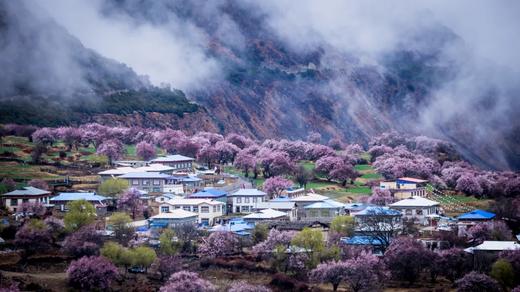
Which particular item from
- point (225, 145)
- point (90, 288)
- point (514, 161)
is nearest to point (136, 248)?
point (90, 288)

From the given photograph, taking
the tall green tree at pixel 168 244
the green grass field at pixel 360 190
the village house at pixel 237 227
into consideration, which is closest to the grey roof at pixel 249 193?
the village house at pixel 237 227

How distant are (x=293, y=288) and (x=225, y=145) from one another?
4598 centimetres

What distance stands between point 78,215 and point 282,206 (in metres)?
16.3

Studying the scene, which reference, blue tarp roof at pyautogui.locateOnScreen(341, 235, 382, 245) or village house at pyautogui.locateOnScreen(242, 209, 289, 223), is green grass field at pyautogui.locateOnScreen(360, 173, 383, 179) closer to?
village house at pyautogui.locateOnScreen(242, 209, 289, 223)

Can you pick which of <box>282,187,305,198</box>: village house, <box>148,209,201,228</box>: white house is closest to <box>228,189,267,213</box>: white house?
<box>282,187,305,198</box>: village house

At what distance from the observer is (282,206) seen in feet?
238

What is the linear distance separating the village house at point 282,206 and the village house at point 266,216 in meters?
1.13

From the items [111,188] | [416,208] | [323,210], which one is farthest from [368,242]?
[111,188]

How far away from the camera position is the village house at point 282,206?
71625mm

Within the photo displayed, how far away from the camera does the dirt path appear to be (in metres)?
50.3

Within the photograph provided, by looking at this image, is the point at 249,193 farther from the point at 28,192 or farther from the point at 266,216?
the point at 28,192

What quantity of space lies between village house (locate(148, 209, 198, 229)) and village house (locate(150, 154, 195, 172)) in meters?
19.5

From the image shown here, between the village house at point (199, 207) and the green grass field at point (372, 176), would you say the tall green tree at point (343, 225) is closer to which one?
the village house at point (199, 207)

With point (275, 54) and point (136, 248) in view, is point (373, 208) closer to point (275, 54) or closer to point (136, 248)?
point (136, 248)
